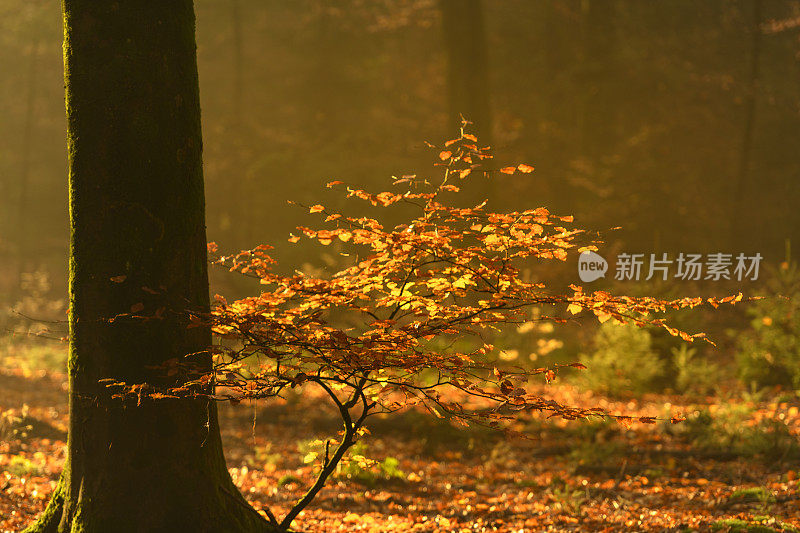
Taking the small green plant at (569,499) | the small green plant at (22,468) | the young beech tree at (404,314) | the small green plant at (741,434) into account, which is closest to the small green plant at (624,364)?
the small green plant at (741,434)

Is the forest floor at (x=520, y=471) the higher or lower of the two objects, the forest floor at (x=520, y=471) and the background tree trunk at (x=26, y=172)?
the lower

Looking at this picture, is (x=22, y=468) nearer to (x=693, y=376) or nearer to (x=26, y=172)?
(x=693, y=376)

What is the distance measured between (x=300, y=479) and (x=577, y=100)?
1694 centimetres

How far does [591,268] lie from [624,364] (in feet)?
25.7

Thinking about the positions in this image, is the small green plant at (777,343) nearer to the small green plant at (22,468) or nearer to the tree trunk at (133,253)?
the tree trunk at (133,253)

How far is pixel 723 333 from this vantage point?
13.4 metres

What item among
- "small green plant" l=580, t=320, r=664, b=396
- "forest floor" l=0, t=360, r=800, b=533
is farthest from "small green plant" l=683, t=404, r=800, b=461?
"small green plant" l=580, t=320, r=664, b=396

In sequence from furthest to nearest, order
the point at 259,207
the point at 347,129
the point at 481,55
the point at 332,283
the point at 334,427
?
the point at 347,129
the point at 259,207
the point at 481,55
the point at 334,427
the point at 332,283

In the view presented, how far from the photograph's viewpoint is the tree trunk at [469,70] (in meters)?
12.8

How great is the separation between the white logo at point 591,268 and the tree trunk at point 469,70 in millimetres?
5149

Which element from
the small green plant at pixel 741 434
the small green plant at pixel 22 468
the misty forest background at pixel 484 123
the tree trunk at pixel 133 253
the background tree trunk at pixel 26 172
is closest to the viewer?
the tree trunk at pixel 133 253

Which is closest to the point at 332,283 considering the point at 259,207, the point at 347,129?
the point at 259,207

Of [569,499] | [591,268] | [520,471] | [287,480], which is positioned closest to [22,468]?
[287,480]

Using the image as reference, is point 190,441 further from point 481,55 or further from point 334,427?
point 481,55
